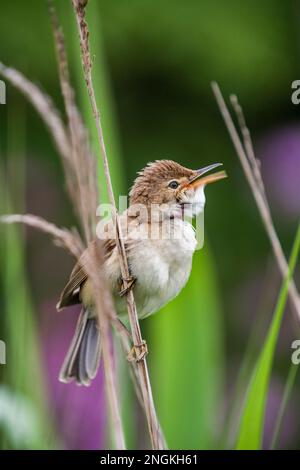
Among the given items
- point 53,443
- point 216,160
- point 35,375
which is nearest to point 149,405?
point 53,443

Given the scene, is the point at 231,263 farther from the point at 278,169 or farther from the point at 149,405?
the point at 149,405

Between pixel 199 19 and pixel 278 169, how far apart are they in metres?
0.79

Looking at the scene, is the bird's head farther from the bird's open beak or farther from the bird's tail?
the bird's tail

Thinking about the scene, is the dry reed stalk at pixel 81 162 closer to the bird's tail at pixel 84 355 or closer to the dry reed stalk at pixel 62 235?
the dry reed stalk at pixel 62 235

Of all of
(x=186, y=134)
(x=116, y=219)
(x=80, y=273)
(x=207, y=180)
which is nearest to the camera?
(x=116, y=219)

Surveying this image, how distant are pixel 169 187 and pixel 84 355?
63cm

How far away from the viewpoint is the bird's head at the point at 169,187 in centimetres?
190

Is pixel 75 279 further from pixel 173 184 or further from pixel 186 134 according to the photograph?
pixel 186 134

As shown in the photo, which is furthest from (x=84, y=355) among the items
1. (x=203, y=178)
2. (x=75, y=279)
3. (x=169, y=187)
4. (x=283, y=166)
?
(x=283, y=166)

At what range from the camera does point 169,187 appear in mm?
1962

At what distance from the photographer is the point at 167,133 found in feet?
10.9

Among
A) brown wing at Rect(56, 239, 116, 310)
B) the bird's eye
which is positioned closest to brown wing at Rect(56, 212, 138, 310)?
Result: brown wing at Rect(56, 239, 116, 310)

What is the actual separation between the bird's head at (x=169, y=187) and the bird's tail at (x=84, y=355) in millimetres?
489

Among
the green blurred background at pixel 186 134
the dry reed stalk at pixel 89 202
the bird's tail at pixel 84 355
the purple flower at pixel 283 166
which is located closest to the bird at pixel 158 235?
the bird's tail at pixel 84 355
